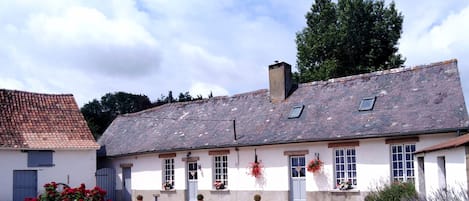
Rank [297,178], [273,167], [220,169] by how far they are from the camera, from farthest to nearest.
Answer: [220,169]
[273,167]
[297,178]

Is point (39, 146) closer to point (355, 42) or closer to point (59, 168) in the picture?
point (59, 168)

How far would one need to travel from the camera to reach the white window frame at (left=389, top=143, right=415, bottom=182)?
54.1 ft

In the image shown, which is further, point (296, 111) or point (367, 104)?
point (296, 111)

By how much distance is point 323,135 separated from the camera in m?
18.2

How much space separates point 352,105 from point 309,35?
1586cm

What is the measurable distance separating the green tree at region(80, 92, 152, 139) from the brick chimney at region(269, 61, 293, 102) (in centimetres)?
3019

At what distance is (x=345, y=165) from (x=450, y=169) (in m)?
5.49

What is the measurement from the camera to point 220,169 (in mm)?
21750

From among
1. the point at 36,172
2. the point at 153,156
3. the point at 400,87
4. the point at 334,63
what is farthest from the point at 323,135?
the point at 334,63

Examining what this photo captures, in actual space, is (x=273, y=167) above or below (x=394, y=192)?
above

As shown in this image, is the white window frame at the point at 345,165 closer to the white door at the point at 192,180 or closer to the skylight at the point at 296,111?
the skylight at the point at 296,111

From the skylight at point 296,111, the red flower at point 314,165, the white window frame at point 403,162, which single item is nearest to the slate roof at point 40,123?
the skylight at point 296,111

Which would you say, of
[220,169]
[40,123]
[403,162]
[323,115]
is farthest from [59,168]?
[403,162]

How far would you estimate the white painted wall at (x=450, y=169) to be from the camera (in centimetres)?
1190
